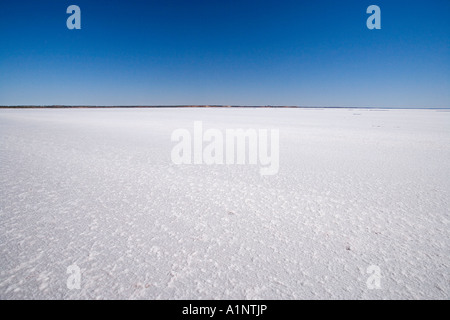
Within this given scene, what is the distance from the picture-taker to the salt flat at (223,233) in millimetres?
1489

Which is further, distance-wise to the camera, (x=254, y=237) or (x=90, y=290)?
(x=254, y=237)

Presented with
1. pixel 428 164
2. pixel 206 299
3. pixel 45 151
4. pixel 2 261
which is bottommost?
pixel 206 299

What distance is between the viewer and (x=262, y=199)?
2902 mm

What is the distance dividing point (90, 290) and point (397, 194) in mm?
3479

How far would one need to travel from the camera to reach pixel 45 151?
5.58 meters

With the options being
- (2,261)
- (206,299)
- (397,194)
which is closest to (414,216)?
(397,194)

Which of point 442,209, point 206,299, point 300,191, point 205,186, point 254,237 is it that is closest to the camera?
point 206,299

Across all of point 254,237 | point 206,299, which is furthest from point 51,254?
point 254,237

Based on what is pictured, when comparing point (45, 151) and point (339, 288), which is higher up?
point (45, 151)

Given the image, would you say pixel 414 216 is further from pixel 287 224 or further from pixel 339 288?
pixel 339 288

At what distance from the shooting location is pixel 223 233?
83.0 inches

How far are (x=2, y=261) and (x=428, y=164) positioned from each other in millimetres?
6305

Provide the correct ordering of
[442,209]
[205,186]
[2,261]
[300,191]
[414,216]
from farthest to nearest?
[205,186], [300,191], [442,209], [414,216], [2,261]

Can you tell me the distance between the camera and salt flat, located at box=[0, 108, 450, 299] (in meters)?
1.49
